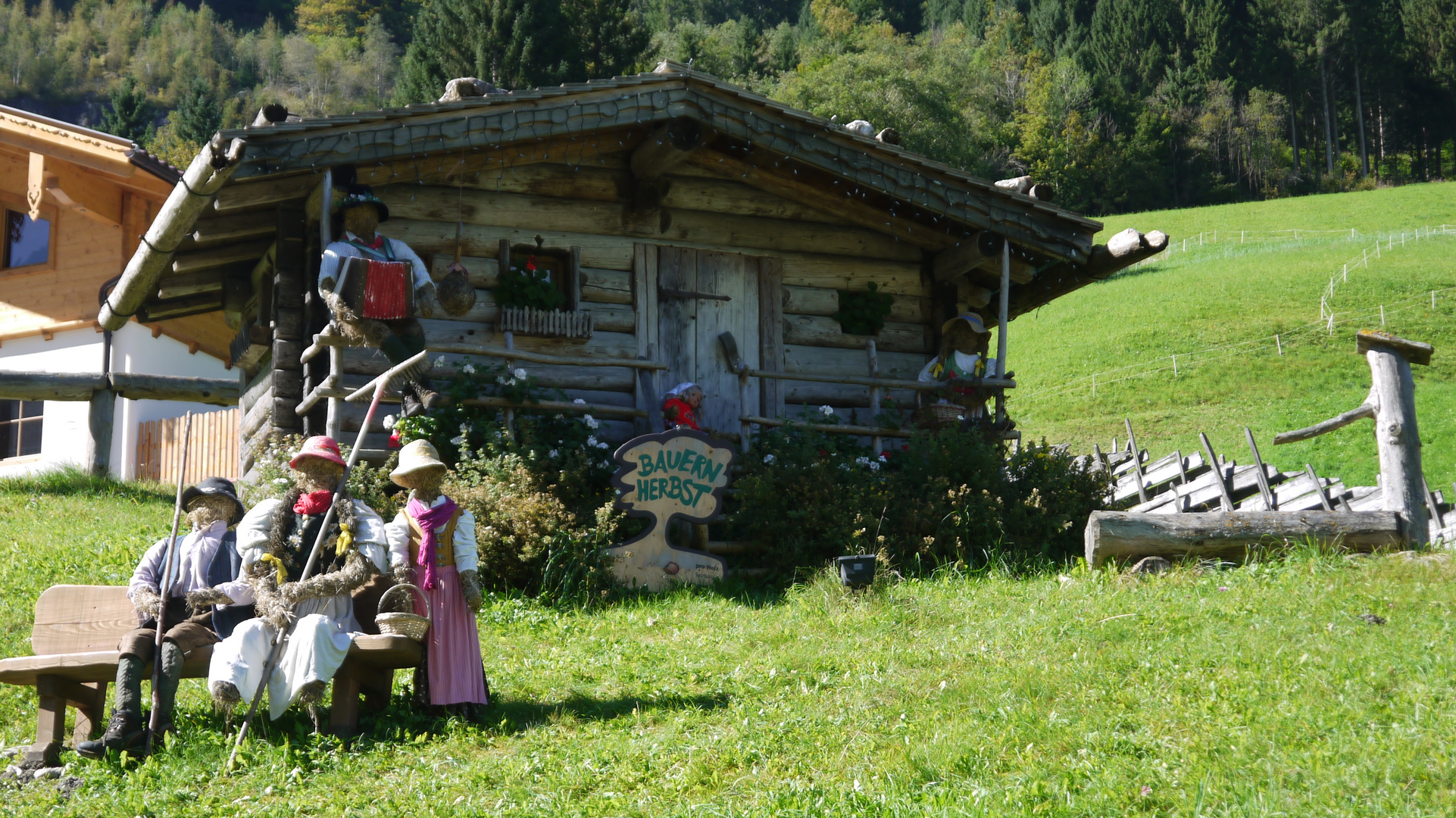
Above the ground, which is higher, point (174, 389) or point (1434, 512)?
point (174, 389)

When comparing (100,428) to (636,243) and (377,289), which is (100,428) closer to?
(377,289)

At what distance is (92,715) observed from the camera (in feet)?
21.3

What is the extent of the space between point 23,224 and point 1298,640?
69.0ft

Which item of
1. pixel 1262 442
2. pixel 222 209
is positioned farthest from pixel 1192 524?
pixel 1262 442

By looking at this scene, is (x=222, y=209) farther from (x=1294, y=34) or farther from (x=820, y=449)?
(x=1294, y=34)

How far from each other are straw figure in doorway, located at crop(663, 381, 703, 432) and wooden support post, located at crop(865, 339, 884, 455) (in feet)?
5.95

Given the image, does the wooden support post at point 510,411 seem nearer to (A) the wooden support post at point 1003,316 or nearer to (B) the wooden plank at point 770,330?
(B) the wooden plank at point 770,330

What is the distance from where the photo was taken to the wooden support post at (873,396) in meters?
12.0

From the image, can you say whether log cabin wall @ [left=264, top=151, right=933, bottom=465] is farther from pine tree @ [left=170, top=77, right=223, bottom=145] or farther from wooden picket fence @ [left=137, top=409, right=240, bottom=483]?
pine tree @ [left=170, top=77, right=223, bottom=145]

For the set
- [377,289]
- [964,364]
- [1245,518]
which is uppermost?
[377,289]

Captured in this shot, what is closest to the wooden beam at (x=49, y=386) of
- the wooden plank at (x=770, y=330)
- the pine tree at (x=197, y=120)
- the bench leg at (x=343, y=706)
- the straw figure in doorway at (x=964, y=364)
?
the wooden plank at (x=770, y=330)

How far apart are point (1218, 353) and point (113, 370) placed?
26858 millimetres

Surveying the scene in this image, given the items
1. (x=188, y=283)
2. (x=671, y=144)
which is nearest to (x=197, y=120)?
(x=188, y=283)

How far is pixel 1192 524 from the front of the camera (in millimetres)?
9148
